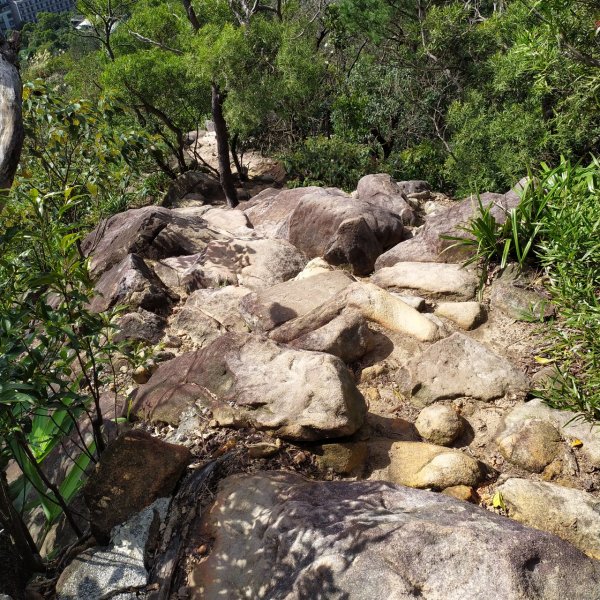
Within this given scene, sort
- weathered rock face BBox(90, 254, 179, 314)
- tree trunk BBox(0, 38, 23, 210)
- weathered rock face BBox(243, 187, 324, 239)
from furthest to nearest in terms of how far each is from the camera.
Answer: weathered rock face BBox(243, 187, 324, 239) < weathered rock face BBox(90, 254, 179, 314) < tree trunk BBox(0, 38, 23, 210)

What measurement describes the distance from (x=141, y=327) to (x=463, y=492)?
3233 millimetres

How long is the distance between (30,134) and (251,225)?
417cm

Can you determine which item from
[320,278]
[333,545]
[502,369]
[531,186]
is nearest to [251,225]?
[320,278]

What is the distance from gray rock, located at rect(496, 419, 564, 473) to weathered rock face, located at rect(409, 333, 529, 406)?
16.7 inches

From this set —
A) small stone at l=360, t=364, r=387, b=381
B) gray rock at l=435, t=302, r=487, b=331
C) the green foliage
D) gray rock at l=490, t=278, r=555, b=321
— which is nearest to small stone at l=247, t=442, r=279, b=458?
small stone at l=360, t=364, r=387, b=381

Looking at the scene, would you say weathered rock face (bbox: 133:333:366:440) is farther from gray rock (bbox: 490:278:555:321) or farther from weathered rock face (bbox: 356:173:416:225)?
weathered rock face (bbox: 356:173:416:225)

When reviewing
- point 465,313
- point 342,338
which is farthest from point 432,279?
point 342,338

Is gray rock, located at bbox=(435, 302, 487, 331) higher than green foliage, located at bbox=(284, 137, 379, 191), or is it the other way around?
gray rock, located at bbox=(435, 302, 487, 331)

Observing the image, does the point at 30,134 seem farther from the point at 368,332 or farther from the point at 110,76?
the point at 110,76

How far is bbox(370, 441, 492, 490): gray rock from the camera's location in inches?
126

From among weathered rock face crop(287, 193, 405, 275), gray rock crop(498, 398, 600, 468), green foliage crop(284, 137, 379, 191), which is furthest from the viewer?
green foliage crop(284, 137, 379, 191)

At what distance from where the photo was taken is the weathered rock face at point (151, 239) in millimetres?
7051

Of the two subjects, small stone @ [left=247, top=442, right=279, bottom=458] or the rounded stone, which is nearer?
small stone @ [left=247, top=442, right=279, bottom=458]

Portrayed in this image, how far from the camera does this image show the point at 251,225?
8148 mm
